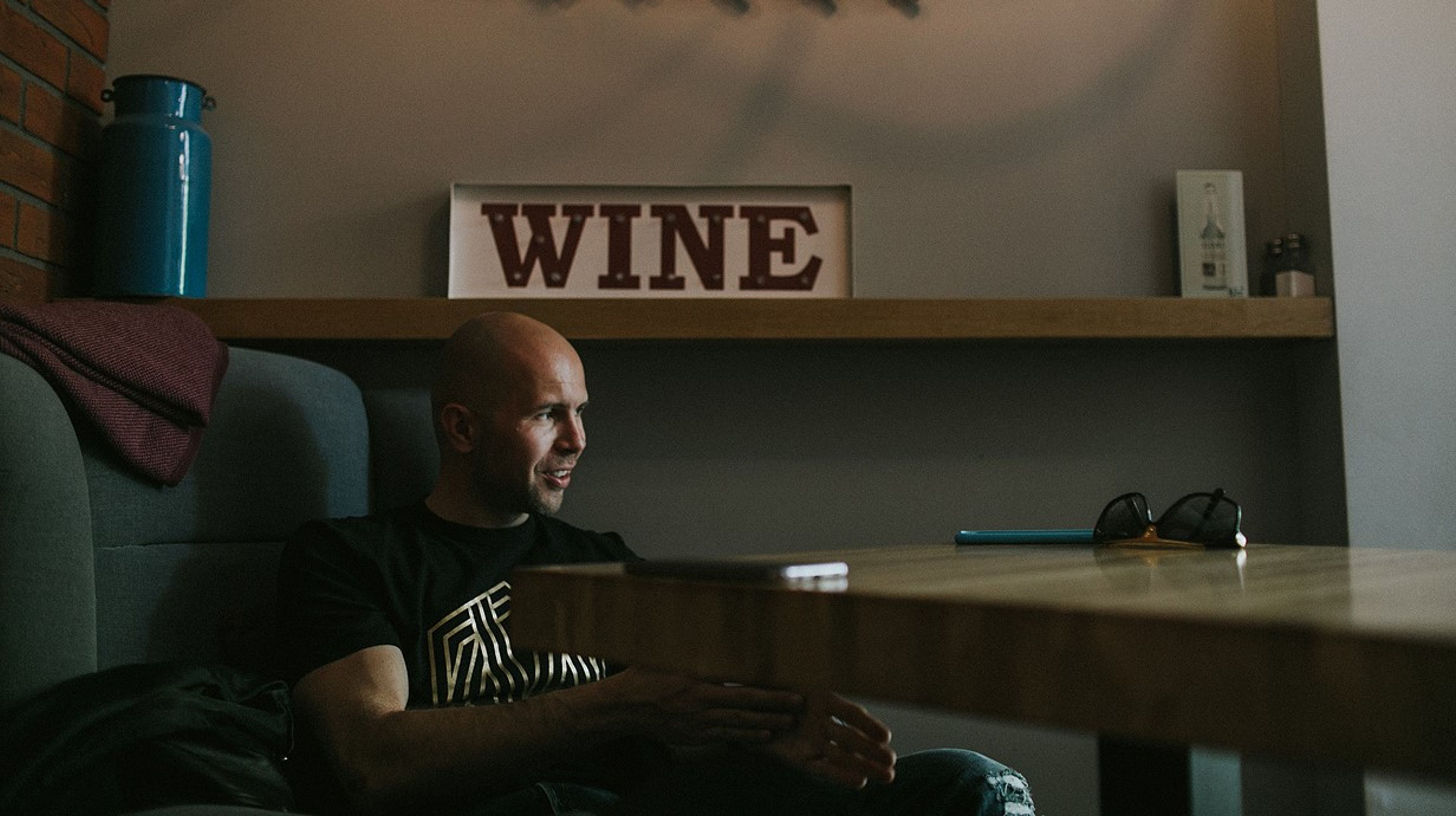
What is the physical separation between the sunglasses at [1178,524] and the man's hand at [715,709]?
15.8 inches

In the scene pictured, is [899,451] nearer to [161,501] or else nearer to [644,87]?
[644,87]

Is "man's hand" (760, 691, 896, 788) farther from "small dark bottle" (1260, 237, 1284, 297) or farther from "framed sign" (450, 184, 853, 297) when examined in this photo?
"small dark bottle" (1260, 237, 1284, 297)

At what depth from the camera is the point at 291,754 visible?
1.23 meters

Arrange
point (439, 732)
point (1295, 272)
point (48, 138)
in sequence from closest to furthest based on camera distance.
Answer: point (439, 732), point (48, 138), point (1295, 272)

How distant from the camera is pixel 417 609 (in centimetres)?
138

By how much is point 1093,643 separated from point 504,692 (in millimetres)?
1081

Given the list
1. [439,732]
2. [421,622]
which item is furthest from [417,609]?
[439,732]

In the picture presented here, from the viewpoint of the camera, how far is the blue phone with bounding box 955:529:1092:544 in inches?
43.3

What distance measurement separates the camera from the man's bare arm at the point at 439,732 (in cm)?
109

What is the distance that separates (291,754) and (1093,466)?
4.80 ft

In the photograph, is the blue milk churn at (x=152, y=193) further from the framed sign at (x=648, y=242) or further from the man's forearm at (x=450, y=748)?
the man's forearm at (x=450, y=748)

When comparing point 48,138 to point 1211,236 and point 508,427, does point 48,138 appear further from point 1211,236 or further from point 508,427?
point 1211,236

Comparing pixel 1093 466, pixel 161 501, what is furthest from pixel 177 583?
pixel 1093 466

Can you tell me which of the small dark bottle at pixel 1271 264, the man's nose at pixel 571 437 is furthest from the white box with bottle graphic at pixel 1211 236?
the man's nose at pixel 571 437
